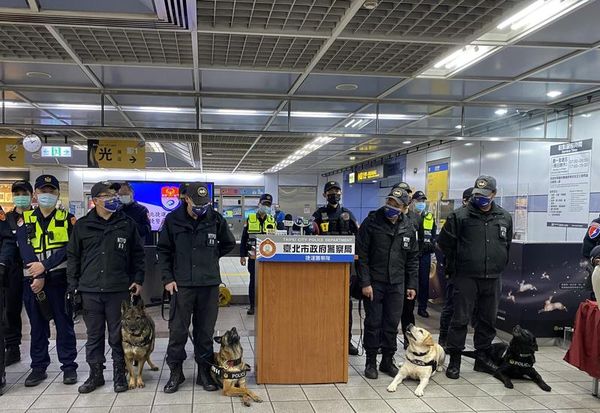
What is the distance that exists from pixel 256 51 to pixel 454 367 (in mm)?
3663

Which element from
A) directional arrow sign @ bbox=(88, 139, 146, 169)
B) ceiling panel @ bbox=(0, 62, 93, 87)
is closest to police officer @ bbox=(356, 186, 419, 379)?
ceiling panel @ bbox=(0, 62, 93, 87)

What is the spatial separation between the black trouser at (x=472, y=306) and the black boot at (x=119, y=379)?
290 cm

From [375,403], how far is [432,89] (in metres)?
4.34

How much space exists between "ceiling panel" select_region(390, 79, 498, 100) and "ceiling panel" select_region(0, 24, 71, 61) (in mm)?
4127

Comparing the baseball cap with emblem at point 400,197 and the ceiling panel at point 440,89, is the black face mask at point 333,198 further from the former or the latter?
the ceiling panel at point 440,89

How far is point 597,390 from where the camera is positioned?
152 inches

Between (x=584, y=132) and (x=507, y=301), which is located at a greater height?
(x=584, y=132)

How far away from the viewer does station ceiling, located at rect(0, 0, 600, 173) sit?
12.0 feet

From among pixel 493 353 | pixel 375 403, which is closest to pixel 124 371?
pixel 375 403

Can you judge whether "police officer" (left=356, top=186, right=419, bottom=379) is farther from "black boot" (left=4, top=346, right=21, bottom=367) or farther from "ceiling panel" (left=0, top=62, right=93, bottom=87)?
"ceiling panel" (left=0, top=62, right=93, bottom=87)

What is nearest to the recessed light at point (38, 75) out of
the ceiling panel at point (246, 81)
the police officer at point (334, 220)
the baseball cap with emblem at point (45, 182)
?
A: the ceiling panel at point (246, 81)

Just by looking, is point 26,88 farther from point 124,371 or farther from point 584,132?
point 584,132

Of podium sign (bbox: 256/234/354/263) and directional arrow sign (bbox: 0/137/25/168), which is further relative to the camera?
directional arrow sign (bbox: 0/137/25/168)

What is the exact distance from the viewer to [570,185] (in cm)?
640
